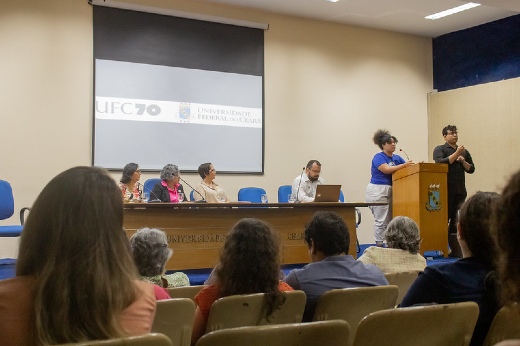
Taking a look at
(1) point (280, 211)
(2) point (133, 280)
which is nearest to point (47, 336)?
(2) point (133, 280)

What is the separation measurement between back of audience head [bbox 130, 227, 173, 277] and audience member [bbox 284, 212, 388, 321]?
0.56 meters

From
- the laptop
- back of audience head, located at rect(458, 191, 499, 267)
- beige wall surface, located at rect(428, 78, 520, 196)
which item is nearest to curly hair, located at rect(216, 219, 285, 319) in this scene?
back of audience head, located at rect(458, 191, 499, 267)

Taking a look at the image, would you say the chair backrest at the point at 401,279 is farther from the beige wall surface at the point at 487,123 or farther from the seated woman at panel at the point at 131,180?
the beige wall surface at the point at 487,123

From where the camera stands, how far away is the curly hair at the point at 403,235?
9.27ft

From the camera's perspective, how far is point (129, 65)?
6.41m

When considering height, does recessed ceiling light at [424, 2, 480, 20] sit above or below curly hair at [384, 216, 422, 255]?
above

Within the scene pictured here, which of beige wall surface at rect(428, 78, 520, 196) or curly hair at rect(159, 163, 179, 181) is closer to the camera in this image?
curly hair at rect(159, 163, 179, 181)

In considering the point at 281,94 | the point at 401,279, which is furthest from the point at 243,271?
the point at 281,94

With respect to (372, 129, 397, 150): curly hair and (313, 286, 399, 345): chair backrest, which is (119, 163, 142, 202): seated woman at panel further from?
(313, 286, 399, 345): chair backrest

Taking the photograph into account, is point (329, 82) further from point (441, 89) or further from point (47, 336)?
point (47, 336)

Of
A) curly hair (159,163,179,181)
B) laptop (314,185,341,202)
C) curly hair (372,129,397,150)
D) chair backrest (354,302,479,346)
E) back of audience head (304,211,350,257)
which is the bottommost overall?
chair backrest (354,302,479,346)

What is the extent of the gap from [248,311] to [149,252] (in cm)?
60

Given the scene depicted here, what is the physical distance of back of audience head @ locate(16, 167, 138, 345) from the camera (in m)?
1.04

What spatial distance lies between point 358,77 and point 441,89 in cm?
166
